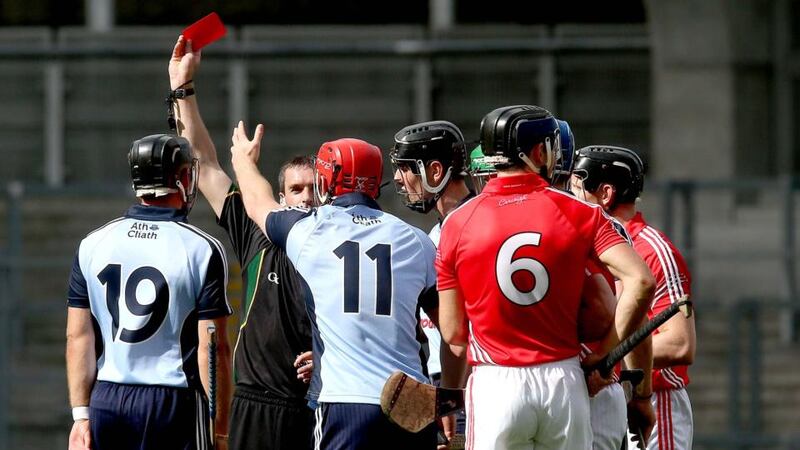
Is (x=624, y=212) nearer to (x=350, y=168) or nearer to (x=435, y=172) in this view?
(x=435, y=172)

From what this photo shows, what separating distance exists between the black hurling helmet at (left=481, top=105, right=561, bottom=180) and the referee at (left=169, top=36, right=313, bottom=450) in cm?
137

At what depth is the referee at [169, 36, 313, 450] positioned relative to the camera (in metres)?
7.09

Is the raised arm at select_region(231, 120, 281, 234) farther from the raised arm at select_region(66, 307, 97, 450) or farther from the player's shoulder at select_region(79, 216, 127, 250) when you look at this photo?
the raised arm at select_region(66, 307, 97, 450)

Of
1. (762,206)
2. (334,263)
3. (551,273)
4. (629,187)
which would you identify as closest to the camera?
(551,273)

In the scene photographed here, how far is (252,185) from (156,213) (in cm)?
44

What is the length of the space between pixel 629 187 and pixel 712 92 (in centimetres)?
954

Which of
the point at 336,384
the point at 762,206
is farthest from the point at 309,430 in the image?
the point at 762,206

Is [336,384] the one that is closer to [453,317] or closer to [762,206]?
[453,317]

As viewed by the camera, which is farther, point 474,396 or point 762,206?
point 762,206

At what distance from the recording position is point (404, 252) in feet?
21.0

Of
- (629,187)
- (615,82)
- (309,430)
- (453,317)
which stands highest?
(615,82)

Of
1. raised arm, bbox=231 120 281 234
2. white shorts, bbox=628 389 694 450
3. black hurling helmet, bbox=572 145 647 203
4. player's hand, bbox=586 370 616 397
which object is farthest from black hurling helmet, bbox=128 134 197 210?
white shorts, bbox=628 389 694 450

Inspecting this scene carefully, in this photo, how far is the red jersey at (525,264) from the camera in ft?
19.4

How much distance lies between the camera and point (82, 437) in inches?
257
